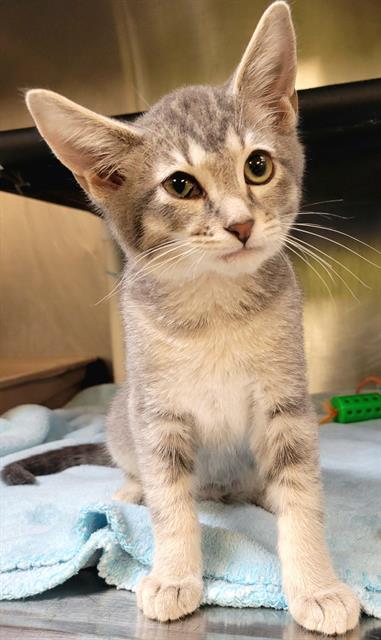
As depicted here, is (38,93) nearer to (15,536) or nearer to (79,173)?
(79,173)

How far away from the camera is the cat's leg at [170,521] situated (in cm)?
77

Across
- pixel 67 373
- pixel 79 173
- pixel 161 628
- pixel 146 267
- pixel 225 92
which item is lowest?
pixel 161 628

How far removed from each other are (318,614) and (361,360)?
58.8 inches

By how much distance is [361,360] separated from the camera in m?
2.12

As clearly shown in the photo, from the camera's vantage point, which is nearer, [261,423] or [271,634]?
[271,634]

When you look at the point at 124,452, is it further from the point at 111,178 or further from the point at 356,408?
the point at 356,408

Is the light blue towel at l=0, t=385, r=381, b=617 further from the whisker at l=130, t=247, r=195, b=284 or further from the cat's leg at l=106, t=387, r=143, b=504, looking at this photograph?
the whisker at l=130, t=247, r=195, b=284

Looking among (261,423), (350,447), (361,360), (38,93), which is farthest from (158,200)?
(361,360)

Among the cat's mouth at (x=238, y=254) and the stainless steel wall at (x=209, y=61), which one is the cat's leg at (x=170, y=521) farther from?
the stainless steel wall at (x=209, y=61)

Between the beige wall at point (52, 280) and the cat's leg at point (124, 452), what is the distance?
1.21m

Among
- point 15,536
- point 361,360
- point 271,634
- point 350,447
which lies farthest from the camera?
point 361,360

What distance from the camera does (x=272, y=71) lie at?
3.02 feet

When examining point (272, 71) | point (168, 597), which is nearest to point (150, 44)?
point (272, 71)

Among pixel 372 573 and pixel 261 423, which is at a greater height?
pixel 261 423
